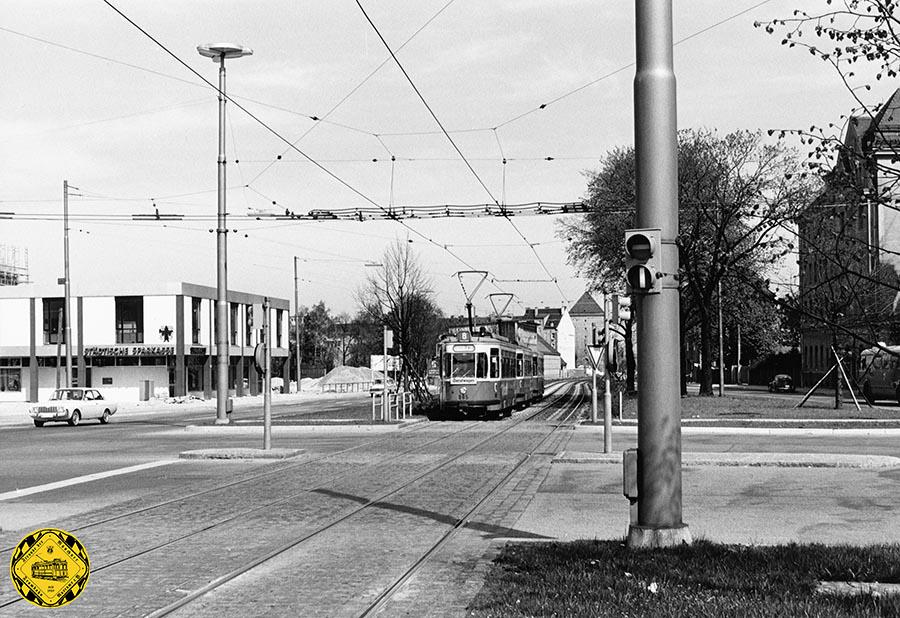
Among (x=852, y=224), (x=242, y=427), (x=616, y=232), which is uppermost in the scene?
(x=616, y=232)

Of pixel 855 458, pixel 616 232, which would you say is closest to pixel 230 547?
pixel 855 458

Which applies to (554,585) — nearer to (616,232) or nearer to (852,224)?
(852,224)

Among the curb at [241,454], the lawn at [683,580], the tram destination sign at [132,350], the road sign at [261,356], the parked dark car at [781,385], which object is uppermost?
the tram destination sign at [132,350]

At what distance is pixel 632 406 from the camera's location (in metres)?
41.8

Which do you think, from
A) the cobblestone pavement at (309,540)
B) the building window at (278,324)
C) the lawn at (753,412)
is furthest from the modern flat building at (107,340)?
the cobblestone pavement at (309,540)

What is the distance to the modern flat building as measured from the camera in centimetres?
7406

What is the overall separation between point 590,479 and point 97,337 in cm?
6311

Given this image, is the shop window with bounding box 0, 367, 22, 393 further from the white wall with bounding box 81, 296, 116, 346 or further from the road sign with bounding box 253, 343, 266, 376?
the road sign with bounding box 253, 343, 266, 376

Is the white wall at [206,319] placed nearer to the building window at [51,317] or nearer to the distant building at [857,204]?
the building window at [51,317]

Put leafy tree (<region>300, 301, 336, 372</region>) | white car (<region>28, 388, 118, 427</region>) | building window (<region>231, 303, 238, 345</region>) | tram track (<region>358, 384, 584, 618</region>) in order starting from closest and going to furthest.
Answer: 1. tram track (<region>358, 384, 584, 618</region>)
2. white car (<region>28, 388, 118, 427</region>)
3. building window (<region>231, 303, 238, 345</region>)
4. leafy tree (<region>300, 301, 336, 372</region>)

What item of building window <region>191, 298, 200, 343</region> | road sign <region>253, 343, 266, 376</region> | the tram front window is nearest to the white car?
the tram front window

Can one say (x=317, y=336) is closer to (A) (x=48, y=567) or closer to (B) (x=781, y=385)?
(B) (x=781, y=385)

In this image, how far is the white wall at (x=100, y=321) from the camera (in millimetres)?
75125

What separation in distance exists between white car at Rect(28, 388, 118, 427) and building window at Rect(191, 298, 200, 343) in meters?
29.8
